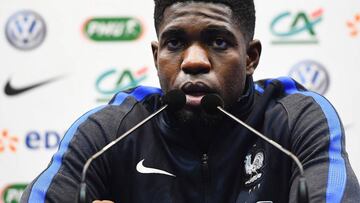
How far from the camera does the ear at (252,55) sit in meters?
1.52

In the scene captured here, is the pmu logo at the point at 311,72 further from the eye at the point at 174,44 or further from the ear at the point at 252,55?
the eye at the point at 174,44

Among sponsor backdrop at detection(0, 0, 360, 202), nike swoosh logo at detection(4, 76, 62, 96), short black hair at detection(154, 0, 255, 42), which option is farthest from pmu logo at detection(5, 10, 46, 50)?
short black hair at detection(154, 0, 255, 42)

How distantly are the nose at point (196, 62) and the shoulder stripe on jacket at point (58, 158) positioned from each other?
11.3 inches

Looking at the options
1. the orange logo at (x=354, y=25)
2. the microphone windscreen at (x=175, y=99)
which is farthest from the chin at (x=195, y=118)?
the orange logo at (x=354, y=25)

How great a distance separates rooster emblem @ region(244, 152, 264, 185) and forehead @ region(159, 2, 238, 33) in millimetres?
275

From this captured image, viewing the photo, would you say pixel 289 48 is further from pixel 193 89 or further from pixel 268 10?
pixel 193 89

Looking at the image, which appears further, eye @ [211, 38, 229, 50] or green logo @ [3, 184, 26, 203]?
green logo @ [3, 184, 26, 203]

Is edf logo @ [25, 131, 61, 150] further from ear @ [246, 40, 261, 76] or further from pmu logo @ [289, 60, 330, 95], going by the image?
ear @ [246, 40, 261, 76]

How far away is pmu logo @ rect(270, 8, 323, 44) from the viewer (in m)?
2.34

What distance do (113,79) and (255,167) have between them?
1.08 m

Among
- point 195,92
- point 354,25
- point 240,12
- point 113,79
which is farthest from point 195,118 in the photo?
point 354,25

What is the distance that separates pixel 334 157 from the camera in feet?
4.06

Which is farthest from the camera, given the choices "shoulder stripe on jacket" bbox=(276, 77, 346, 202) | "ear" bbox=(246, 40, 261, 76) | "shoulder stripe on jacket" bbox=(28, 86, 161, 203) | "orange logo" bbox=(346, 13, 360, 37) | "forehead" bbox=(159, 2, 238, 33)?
"orange logo" bbox=(346, 13, 360, 37)

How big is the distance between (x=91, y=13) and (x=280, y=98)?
108 centimetres
